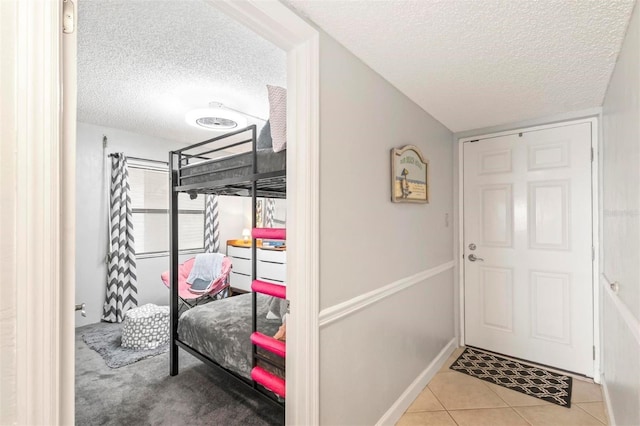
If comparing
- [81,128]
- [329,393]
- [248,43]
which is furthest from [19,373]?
[81,128]

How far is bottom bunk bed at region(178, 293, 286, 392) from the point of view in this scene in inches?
80.3

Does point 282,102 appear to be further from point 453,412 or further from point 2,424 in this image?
point 453,412

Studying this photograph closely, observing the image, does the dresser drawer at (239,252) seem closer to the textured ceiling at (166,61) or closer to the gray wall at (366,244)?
the textured ceiling at (166,61)

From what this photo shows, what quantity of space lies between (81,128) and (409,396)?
14.2 feet

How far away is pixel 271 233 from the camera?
5.22 ft

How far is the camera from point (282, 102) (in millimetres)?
1558

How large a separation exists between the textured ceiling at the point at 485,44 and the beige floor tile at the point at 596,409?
2200 mm

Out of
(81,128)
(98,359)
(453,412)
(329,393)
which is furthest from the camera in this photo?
(81,128)

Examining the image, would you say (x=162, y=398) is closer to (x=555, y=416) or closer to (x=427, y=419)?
(x=427, y=419)

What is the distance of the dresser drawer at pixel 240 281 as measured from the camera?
4832 mm

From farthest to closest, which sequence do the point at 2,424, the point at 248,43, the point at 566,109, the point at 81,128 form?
the point at 81,128 < the point at 566,109 < the point at 248,43 < the point at 2,424

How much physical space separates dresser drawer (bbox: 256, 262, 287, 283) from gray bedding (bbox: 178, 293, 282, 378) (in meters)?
1.44

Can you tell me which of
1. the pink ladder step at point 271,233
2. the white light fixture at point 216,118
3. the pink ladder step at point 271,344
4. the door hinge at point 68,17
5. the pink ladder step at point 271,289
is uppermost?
the white light fixture at point 216,118

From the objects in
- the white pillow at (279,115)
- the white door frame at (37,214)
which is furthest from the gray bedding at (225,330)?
the white door frame at (37,214)
